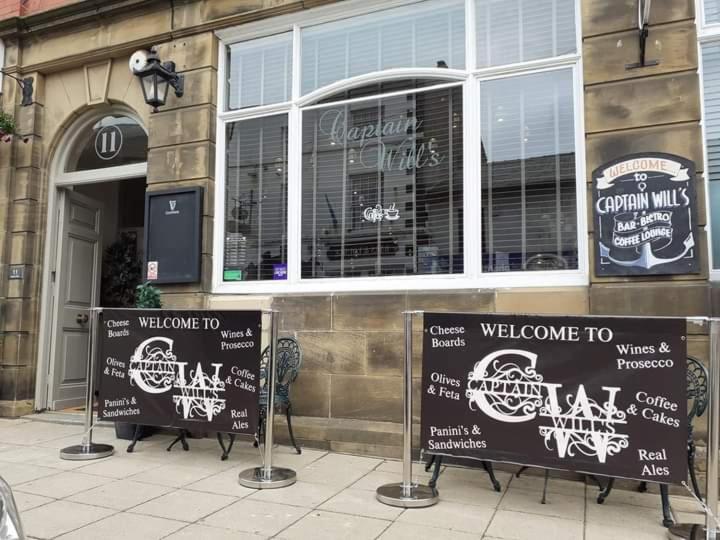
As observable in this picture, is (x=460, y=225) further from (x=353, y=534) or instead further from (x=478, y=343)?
(x=353, y=534)

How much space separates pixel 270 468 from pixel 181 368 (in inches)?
47.5

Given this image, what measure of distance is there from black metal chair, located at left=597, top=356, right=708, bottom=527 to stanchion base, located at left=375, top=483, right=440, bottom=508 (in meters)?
1.23

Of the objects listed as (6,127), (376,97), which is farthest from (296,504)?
(6,127)

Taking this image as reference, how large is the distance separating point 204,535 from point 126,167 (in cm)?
539

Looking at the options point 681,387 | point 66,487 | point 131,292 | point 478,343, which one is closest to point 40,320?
point 131,292

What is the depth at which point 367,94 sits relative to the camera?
20.3 ft

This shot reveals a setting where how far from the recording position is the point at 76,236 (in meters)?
8.13

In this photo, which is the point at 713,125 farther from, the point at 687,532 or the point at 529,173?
the point at 687,532

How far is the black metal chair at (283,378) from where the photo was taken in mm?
5246

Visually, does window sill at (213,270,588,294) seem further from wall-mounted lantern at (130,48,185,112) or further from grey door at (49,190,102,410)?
grey door at (49,190,102,410)

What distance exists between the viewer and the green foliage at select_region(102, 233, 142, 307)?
9508mm

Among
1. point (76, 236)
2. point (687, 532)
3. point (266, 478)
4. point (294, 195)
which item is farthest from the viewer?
point (76, 236)

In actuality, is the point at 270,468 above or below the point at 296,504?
above

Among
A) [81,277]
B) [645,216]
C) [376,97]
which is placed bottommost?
[81,277]
